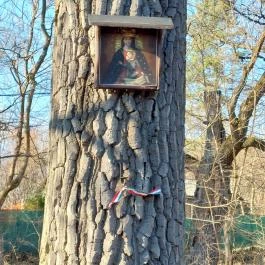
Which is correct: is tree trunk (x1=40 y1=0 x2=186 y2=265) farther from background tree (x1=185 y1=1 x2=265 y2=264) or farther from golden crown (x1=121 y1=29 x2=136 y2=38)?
background tree (x1=185 y1=1 x2=265 y2=264)

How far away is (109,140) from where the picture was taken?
2.22 metres

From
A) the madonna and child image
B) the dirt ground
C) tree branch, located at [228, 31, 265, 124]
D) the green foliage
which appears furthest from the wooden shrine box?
the green foliage

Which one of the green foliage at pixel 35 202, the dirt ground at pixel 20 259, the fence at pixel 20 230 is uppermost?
the green foliage at pixel 35 202

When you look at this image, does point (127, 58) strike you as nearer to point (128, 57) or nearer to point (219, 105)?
point (128, 57)

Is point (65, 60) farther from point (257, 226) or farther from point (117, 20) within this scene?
point (257, 226)

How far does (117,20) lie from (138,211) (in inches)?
30.9

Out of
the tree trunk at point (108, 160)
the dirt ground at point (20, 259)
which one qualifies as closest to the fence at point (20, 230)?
the dirt ground at point (20, 259)

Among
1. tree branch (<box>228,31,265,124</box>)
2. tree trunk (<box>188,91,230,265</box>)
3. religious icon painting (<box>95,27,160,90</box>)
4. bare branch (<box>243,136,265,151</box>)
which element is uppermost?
tree branch (<box>228,31,265,124</box>)

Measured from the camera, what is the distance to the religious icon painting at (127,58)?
2221 mm

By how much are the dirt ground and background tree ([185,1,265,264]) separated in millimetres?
5772

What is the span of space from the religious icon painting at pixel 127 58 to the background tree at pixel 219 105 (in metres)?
6.88

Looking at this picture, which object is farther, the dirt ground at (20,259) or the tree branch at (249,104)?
the dirt ground at (20,259)

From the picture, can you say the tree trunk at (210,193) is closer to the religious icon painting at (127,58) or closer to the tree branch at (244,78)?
the tree branch at (244,78)

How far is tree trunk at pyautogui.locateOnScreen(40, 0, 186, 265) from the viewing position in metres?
2.18
